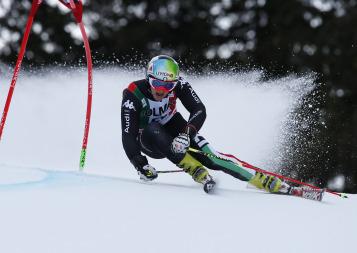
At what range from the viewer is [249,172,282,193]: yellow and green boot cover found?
5762mm

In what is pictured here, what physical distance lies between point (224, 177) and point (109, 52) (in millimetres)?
11431

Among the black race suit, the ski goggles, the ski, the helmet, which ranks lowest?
the ski

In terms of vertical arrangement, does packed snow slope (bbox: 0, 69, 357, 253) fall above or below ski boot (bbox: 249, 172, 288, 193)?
below

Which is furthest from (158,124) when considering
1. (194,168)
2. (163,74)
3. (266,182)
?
(266,182)

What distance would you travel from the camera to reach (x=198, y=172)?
5531mm

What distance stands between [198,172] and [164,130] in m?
0.64

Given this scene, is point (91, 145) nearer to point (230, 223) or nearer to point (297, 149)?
point (297, 149)

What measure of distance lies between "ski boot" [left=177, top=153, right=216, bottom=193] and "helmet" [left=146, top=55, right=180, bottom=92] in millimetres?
721

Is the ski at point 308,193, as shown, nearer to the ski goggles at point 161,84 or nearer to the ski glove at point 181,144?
the ski glove at point 181,144

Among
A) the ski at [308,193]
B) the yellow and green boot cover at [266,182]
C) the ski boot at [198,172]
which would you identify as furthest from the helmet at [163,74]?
the ski at [308,193]

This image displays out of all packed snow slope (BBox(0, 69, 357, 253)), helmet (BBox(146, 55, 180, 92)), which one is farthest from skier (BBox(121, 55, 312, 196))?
packed snow slope (BBox(0, 69, 357, 253))

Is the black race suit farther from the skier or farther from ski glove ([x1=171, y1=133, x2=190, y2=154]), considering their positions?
ski glove ([x1=171, y1=133, x2=190, y2=154])

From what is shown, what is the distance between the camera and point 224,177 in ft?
24.0

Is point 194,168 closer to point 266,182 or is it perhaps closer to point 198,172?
point 198,172
